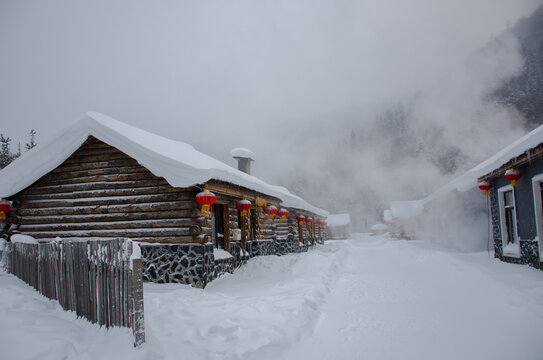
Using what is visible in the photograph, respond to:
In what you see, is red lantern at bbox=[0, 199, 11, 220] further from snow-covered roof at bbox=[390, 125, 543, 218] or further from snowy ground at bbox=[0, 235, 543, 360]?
snow-covered roof at bbox=[390, 125, 543, 218]

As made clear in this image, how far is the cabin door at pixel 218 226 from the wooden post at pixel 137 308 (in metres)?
7.61

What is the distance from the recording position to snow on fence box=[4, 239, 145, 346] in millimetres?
4125

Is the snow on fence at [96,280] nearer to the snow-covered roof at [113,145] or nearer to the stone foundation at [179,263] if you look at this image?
the stone foundation at [179,263]

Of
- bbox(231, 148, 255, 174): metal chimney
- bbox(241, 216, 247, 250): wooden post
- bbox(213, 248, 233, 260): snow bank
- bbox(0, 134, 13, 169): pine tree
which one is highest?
bbox(0, 134, 13, 169): pine tree

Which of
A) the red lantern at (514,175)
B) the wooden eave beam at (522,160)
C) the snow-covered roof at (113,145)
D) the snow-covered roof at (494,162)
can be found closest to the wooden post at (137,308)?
the snow-covered roof at (113,145)

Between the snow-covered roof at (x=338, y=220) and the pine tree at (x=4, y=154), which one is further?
the snow-covered roof at (x=338, y=220)

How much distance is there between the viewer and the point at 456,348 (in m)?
4.16

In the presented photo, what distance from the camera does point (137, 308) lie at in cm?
408

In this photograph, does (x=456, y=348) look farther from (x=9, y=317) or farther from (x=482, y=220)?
(x=482, y=220)

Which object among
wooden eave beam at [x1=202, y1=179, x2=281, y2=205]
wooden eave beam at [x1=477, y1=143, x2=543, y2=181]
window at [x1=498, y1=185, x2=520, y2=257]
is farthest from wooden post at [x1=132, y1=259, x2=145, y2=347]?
window at [x1=498, y1=185, x2=520, y2=257]

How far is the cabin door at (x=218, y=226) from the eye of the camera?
38.8 ft

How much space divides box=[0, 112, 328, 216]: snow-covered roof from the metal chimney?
10.3 meters

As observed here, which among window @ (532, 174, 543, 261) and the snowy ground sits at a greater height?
window @ (532, 174, 543, 261)

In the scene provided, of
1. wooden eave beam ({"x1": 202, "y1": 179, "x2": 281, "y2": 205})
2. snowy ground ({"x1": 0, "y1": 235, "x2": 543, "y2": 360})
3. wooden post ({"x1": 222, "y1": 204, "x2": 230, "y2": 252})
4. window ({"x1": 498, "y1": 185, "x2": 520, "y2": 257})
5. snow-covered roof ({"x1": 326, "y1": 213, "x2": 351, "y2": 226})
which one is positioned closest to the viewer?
snowy ground ({"x1": 0, "y1": 235, "x2": 543, "y2": 360})
